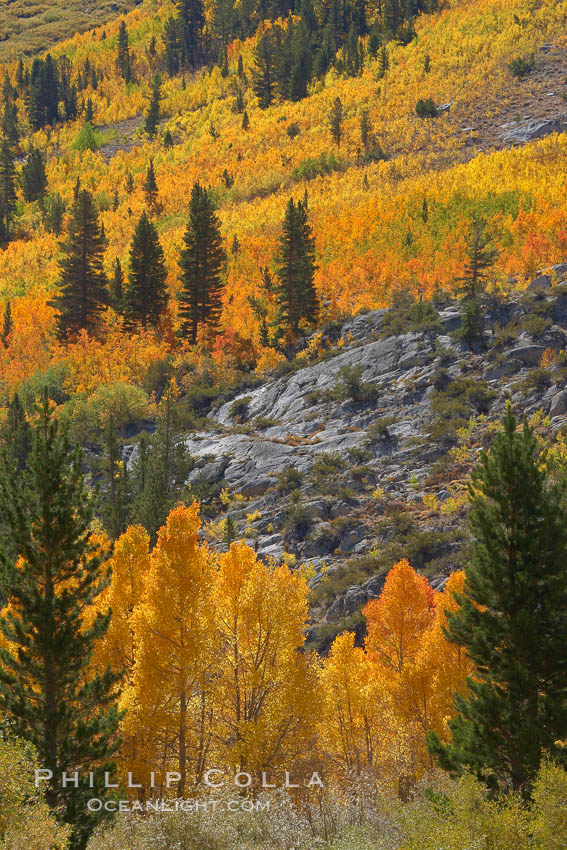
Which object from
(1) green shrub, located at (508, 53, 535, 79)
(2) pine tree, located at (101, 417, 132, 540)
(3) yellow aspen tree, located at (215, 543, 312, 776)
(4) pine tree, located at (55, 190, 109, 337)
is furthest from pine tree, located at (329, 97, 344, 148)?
(3) yellow aspen tree, located at (215, 543, 312, 776)

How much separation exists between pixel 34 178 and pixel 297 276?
197 feet

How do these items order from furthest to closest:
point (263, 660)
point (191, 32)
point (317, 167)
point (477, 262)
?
point (191, 32) < point (317, 167) < point (477, 262) < point (263, 660)

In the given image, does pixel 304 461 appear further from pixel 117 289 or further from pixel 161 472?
pixel 117 289

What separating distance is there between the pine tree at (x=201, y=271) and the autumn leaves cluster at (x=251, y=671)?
3859cm

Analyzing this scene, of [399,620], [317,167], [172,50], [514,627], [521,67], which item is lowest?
[514,627]

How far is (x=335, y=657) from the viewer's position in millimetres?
28375

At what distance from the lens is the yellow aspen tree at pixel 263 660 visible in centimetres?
2303

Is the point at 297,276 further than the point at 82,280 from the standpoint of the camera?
No

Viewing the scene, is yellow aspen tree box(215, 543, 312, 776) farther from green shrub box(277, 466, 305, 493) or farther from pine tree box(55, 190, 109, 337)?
pine tree box(55, 190, 109, 337)

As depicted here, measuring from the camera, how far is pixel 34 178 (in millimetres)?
103500

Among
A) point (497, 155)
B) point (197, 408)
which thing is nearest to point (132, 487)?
point (197, 408)

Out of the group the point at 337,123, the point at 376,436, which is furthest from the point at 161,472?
the point at 337,123

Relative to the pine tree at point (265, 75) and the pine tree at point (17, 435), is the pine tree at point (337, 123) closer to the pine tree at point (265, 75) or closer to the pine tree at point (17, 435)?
the pine tree at point (265, 75)

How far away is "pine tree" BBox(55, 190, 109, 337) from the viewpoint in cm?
6650
